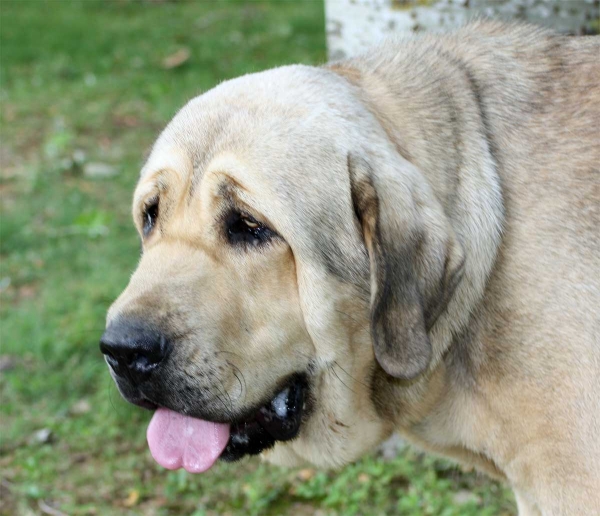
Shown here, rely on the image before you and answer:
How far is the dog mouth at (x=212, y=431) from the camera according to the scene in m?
3.20

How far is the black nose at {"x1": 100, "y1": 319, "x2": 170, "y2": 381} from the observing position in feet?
9.26

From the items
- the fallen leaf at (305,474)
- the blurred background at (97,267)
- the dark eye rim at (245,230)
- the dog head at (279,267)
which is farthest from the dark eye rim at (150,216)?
the fallen leaf at (305,474)

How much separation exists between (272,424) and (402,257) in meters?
0.83

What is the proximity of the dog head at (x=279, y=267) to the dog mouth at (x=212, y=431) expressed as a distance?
0.02 meters

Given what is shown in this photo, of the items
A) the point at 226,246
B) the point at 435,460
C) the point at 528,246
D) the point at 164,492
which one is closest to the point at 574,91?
the point at 528,246

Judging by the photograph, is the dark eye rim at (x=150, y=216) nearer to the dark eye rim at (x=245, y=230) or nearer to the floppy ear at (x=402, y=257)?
the dark eye rim at (x=245, y=230)

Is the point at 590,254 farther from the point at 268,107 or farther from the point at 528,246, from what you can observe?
the point at 268,107

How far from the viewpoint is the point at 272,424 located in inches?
129

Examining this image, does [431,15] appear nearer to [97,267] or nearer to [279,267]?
[279,267]

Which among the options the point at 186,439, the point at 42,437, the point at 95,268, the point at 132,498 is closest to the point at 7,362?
the point at 42,437

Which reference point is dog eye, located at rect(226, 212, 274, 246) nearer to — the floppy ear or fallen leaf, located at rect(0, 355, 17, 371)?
the floppy ear

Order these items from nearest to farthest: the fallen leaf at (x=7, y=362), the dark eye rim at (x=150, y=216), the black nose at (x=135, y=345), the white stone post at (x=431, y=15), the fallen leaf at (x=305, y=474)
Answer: the black nose at (x=135, y=345) < the dark eye rim at (x=150, y=216) < the white stone post at (x=431, y=15) < the fallen leaf at (x=305, y=474) < the fallen leaf at (x=7, y=362)

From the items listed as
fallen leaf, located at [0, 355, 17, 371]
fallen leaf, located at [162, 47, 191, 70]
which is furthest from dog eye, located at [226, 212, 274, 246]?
fallen leaf, located at [162, 47, 191, 70]

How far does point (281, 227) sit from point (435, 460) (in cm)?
213
